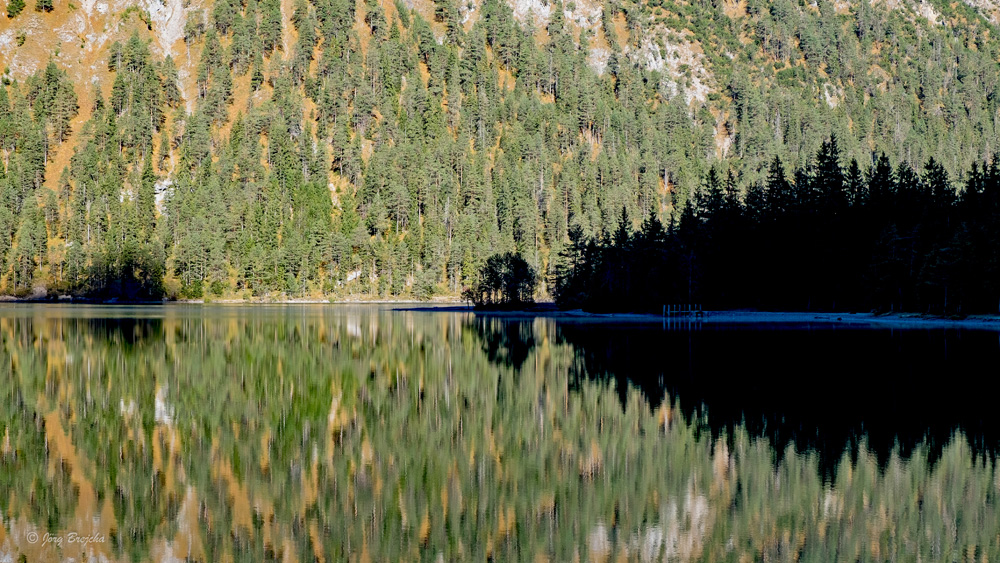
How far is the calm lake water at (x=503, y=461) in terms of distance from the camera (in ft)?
60.8

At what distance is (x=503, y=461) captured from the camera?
25.5 m

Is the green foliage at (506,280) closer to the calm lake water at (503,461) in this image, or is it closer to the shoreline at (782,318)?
the shoreline at (782,318)

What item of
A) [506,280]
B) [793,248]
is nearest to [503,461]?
[793,248]

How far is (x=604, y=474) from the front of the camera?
77.9ft

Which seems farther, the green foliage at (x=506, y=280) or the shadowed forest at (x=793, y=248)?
the green foliage at (x=506, y=280)

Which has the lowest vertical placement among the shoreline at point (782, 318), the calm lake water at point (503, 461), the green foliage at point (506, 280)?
the calm lake water at point (503, 461)

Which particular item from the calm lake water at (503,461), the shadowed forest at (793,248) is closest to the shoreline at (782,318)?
the shadowed forest at (793,248)

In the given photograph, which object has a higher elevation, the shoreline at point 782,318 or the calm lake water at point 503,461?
the shoreline at point 782,318

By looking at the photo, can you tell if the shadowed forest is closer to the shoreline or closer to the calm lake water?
the shoreline

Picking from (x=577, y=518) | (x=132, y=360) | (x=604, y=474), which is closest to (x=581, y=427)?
(x=604, y=474)

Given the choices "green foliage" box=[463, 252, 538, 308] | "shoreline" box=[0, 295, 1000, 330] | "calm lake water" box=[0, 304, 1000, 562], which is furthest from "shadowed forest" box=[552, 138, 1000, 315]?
"calm lake water" box=[0, 304, 1000, 562]

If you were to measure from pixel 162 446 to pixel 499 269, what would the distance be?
122 metres

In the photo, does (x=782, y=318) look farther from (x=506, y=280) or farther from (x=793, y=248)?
(x=506, y=280)

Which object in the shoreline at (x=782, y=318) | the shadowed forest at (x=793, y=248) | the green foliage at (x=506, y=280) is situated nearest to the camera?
the shoreline at (x=782, y=318)
